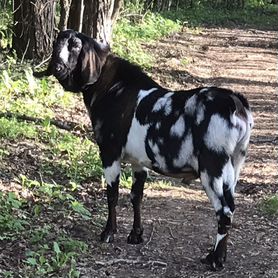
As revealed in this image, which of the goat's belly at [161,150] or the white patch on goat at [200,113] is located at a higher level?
the white patch on goat at [200,113]

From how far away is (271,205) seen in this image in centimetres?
695

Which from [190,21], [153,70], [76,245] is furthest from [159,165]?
[190,21]

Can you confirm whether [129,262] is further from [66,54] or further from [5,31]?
[5,31]

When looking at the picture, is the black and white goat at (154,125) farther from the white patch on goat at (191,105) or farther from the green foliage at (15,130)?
Result: the green foliage at (15,130)

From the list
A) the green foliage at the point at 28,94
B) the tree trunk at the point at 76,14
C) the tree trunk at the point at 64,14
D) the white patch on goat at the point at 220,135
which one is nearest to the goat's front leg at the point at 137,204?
the white patch on goat at the point at 220,135

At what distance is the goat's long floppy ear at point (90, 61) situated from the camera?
18.5ft

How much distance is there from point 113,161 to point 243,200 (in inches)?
91.2

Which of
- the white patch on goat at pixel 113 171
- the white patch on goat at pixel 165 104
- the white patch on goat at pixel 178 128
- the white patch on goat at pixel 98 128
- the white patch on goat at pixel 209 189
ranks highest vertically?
the white patch on goat at pixel 165 104

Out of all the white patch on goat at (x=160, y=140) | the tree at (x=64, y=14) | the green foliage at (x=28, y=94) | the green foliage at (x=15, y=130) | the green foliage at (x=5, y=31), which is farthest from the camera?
the tree at (x=64, y=14)

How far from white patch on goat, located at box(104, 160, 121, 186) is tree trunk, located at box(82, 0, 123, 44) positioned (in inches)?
291

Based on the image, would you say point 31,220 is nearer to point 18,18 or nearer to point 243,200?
point 243,200

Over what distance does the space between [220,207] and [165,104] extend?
1.01 meters

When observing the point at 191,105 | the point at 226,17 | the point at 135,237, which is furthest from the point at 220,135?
the point at 226,17

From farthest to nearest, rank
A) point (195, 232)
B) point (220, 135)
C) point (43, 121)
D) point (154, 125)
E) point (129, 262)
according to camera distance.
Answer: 1. point (43, 121)
2. point (195, 232)
3. point (129, 262)
4. point (154, 125)
5. point (220, 135)
